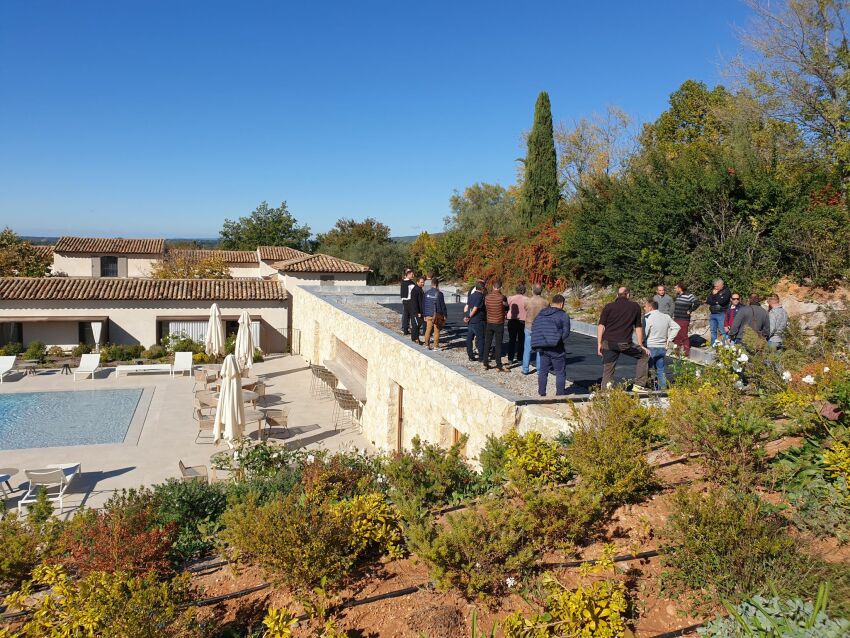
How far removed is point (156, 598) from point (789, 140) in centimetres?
2243

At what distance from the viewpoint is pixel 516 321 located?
1056 centimetres

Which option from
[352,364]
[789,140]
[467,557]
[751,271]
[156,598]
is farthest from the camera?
[789,140]

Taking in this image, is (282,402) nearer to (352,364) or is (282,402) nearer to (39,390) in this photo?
(352,364)

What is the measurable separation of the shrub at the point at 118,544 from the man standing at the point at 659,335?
21.6ft

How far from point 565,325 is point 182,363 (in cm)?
1859

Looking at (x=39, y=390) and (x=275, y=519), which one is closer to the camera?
(x=275, y=519)

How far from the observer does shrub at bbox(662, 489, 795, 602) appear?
3.86 metres

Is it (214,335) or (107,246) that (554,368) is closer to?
(214,335)

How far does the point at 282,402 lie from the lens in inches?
721

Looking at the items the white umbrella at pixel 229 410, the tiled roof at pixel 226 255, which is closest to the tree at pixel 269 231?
the tiled roof at pixel 226 255

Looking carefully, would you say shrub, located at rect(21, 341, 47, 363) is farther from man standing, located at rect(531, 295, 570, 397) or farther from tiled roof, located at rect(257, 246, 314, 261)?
man standing, located at rect(531, 295, 570, 397)

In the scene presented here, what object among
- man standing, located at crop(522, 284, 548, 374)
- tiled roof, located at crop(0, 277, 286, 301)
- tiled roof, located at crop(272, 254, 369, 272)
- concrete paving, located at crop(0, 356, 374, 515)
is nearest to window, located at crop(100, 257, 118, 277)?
tiled roof, located at crop(0, 277, 286, 301)

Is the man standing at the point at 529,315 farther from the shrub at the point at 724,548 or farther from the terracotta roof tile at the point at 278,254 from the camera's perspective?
the terracotta roof tile at the point at 278,254

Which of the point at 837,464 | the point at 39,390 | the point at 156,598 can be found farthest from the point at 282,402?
the point at 837,464
